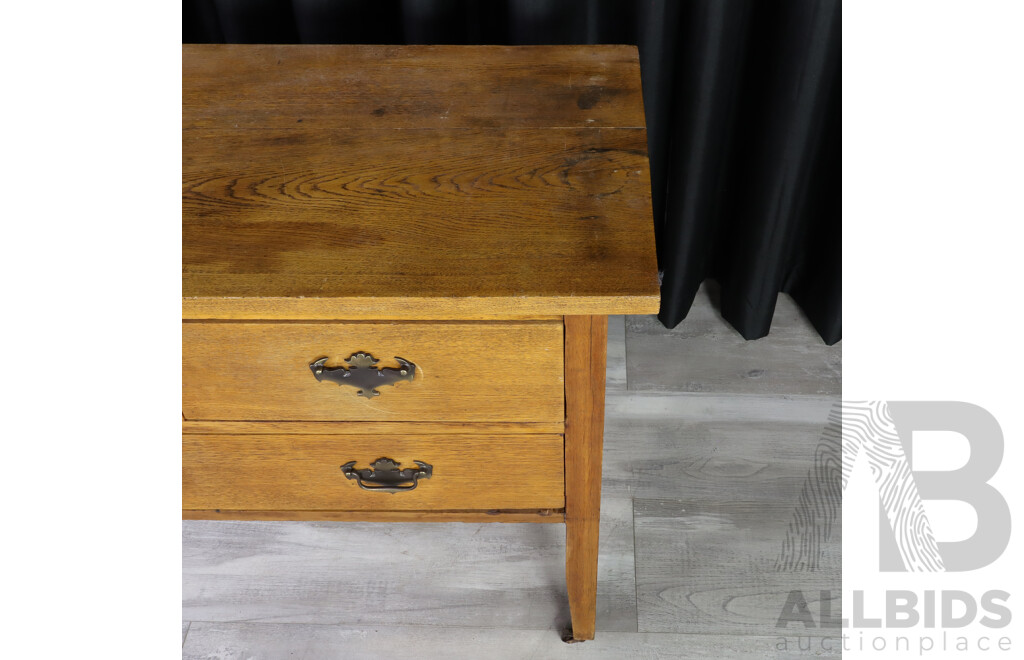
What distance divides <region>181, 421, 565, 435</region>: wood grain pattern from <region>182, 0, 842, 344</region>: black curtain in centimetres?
58

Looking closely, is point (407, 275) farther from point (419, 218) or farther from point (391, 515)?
point (391, 515)

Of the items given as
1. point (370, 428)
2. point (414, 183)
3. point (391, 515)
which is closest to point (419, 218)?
point (414, 183)

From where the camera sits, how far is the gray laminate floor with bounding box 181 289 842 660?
3.73 feet

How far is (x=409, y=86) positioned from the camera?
0.93 metres

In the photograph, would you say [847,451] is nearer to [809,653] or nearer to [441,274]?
[809,653]

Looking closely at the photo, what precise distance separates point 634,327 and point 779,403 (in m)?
0.28

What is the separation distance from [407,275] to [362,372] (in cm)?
12

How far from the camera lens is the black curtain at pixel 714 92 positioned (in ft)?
3.73

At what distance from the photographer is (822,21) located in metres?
1.08

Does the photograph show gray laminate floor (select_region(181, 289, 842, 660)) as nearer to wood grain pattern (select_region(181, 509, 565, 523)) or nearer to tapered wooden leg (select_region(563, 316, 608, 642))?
tapered wooden leg (select_region(563, 316, 608, 642))

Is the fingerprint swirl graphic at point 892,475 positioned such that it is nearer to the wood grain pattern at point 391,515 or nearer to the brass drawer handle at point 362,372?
the wood grain pattern at point 391,515

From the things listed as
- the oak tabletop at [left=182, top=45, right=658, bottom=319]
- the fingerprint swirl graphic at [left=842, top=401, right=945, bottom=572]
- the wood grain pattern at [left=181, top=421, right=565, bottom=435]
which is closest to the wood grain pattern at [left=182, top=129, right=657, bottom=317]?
the oak tabletop at [left=182, top=45, right=658, bottom=319]

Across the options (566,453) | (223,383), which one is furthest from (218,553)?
(566,453)

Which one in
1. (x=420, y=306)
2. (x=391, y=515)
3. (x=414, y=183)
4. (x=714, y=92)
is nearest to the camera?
(x=420, y=306)
